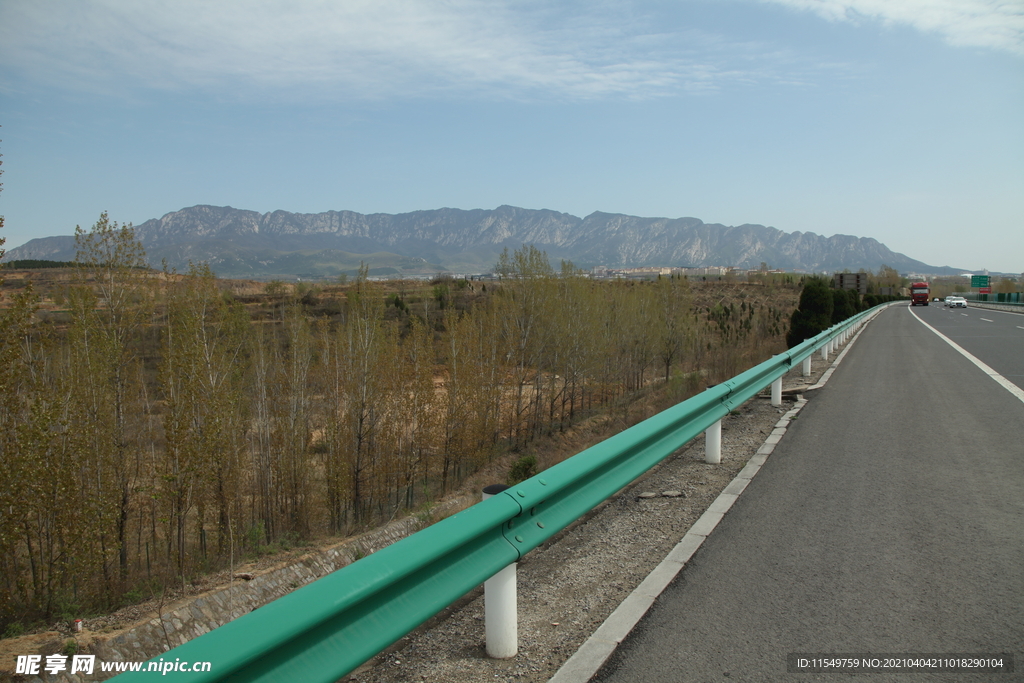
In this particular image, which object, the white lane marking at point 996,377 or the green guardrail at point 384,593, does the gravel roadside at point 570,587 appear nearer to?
the green guardrail at point 384,593

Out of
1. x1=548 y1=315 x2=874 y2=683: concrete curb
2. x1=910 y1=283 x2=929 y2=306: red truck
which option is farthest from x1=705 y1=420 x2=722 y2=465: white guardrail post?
x1=910 y1=283 x2=929 y2=306: red truck

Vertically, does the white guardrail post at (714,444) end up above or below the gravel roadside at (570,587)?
above

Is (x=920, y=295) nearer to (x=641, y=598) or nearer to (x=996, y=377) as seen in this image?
(x=996, y=377)

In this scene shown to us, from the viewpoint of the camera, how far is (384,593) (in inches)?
89.7

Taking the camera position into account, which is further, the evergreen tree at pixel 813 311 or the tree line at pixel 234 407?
the evergreen tree at pixel 813 311

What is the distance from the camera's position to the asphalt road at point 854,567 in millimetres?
2873

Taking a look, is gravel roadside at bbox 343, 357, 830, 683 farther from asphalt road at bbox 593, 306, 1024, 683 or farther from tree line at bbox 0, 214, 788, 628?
tree line at bbox 0, 214, 788, 628

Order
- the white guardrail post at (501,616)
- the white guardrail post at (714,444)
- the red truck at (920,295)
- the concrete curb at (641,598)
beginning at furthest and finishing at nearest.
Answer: the red truck at (920,295)
the white guardrail post at (714,444)
the white guardrail post at (501,616)
the concrete curb at (641,598)

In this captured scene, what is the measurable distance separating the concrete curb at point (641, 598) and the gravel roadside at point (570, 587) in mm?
77

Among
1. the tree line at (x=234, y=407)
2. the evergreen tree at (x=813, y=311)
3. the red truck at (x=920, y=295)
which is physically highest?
the red truck at (x=920, y=295)

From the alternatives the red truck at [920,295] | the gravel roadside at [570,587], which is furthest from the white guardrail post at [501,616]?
the red truck at [920,295]

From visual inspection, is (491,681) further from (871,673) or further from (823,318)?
(823,318)

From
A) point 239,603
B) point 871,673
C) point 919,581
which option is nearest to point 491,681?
point 871,673

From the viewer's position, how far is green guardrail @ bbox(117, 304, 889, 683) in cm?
174
